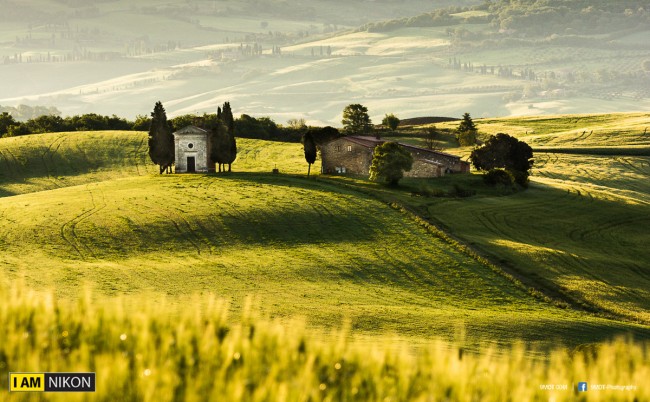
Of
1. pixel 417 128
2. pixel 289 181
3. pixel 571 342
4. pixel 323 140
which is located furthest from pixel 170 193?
pixel 417 128

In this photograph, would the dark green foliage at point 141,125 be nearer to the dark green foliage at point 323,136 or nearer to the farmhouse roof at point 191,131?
the farmhouse roof at point 191,131

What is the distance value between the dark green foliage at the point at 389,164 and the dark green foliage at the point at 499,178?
11.6 m

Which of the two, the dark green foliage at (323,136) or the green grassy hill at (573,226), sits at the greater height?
the dark green foliage at (323,136)

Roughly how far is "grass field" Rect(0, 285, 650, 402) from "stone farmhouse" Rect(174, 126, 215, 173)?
4097 inches

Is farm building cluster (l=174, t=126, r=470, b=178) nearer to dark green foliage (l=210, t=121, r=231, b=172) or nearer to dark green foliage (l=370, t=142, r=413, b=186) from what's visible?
dark green foliage (l=210, t=121, r=231, b=172)

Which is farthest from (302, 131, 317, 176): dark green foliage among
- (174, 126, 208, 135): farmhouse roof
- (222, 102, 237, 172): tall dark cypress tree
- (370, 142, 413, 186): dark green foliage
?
(174, 126, 208, 135): farmhouse roof

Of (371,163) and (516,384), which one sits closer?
(516,384)

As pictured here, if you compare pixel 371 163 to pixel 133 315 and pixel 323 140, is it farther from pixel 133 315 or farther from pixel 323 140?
pixel 133 315

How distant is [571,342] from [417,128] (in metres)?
152

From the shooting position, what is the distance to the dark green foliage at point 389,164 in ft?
342

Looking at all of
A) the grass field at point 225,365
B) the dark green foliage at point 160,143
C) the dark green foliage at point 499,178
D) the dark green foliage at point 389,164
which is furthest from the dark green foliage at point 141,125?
the grass field at point 225,365

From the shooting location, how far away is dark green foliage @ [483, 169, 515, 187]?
11112 centimetres

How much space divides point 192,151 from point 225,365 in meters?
107

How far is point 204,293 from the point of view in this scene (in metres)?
51.5
